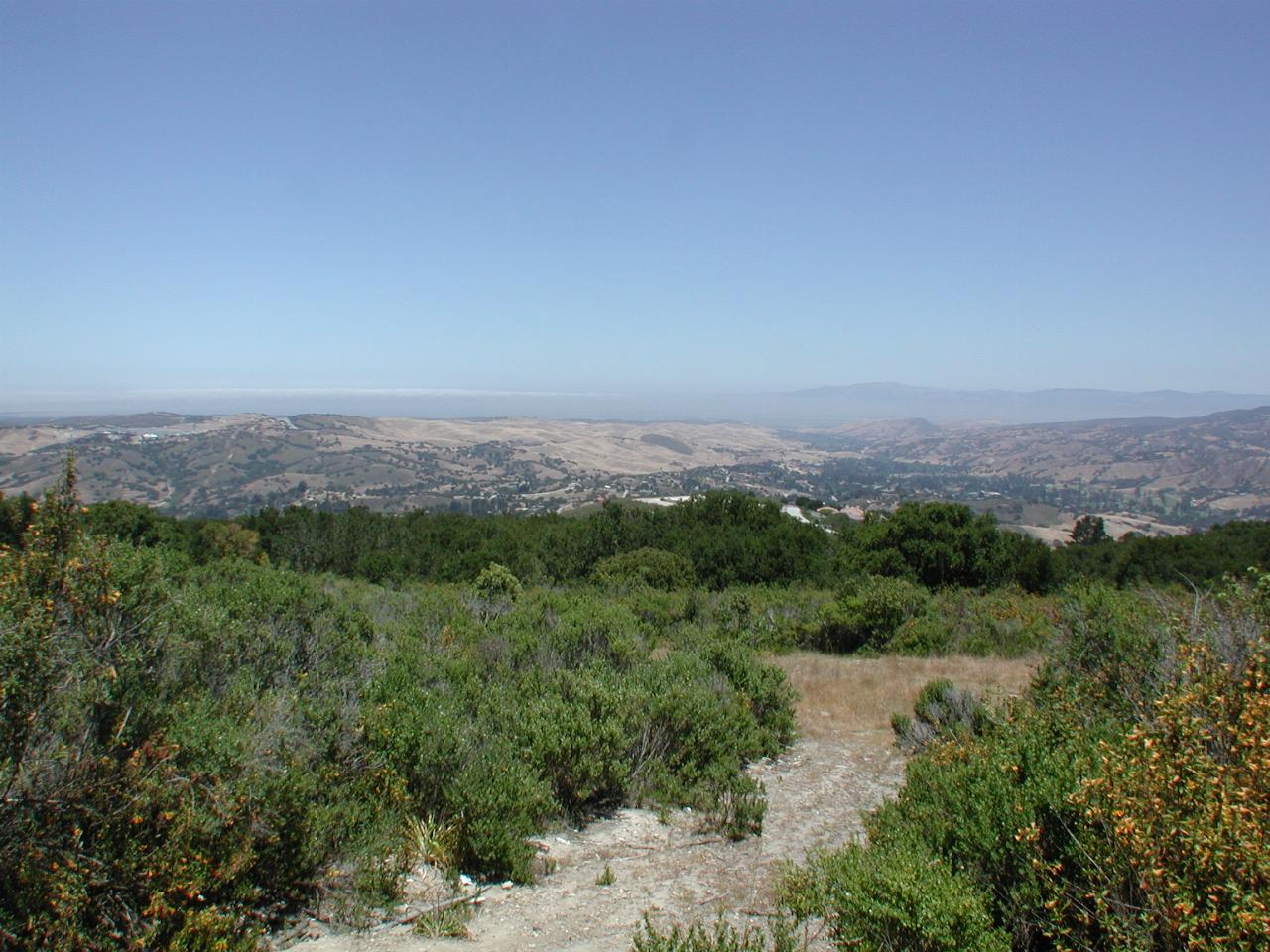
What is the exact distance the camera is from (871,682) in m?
12.5

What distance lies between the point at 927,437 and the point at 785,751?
16582 cm

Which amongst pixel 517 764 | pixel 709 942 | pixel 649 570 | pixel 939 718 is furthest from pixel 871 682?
pixel 649 570

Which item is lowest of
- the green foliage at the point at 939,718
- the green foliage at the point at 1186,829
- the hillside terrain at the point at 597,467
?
the hillside terrain at the point at 597,467

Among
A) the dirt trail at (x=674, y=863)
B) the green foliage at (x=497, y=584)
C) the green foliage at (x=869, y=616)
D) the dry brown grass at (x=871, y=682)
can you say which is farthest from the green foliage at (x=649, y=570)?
the dirt trail at (x=674, y=863)

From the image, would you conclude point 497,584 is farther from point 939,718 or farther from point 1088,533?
point 1088,533

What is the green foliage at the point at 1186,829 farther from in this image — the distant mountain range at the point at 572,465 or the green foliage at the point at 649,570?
the distant mountain range at the point at 572,465

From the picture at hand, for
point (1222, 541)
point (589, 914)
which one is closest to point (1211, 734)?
point (589, 914)

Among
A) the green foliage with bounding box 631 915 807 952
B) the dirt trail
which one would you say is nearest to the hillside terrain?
the dirt trail

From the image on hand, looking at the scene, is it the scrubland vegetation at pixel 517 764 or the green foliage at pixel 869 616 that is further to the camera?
the green foliage at pixel 869 616

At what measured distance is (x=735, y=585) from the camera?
25547 mm

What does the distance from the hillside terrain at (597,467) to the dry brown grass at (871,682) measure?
46.4 metres

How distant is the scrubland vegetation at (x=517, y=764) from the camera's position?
141 inches

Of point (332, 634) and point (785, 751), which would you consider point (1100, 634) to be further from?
point (332, 634)

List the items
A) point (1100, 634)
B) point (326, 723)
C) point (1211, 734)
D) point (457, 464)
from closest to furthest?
point (1211, 734) → point (326, 723) → point (1100, 634) → point (457, 464)
